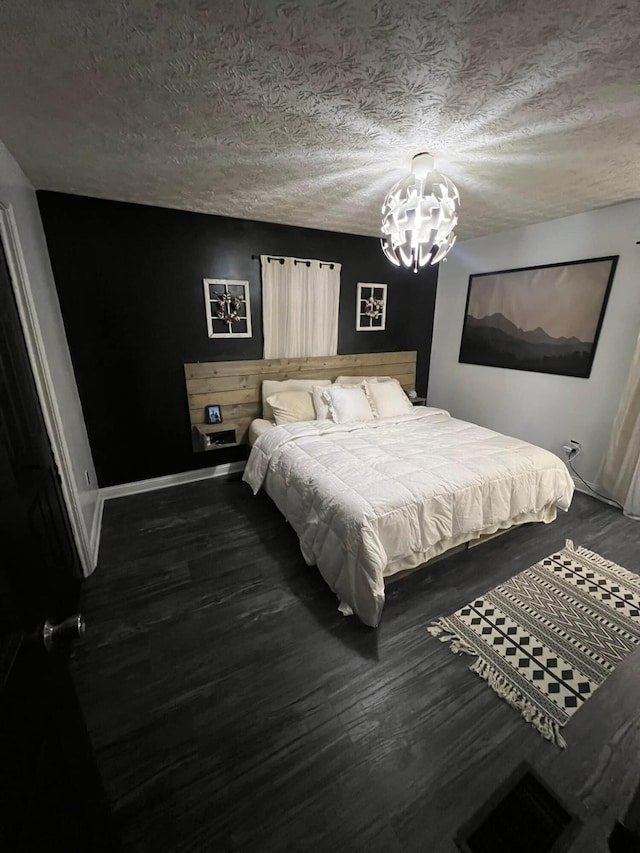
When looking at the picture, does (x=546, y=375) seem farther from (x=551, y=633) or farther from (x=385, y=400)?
(x=551, y=633)

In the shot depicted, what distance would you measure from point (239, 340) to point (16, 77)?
2.07 metres

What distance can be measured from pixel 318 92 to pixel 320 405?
222 centimetres

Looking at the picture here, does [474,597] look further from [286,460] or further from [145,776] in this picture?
[145,776]

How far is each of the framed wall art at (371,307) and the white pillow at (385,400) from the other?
79 cm

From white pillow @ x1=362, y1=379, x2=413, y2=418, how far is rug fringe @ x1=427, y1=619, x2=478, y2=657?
190 centimetres

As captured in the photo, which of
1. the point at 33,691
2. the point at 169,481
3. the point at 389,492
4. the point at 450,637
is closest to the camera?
the point at 33,691

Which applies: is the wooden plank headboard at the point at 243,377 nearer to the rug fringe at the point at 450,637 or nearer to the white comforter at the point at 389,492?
the white comforter at the point at 389,492

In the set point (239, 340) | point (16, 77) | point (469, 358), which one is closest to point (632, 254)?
point (469, 358)

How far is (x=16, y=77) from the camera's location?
1.21 m

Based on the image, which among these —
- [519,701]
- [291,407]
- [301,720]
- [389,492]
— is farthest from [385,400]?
[301,720]

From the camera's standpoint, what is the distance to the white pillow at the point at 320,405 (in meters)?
3.19

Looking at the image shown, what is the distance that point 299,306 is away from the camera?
3.36 metres

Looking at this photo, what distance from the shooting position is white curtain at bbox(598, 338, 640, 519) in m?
2.58

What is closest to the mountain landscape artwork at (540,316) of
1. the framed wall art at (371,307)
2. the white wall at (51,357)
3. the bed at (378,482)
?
the framed wall art at (371,307)
